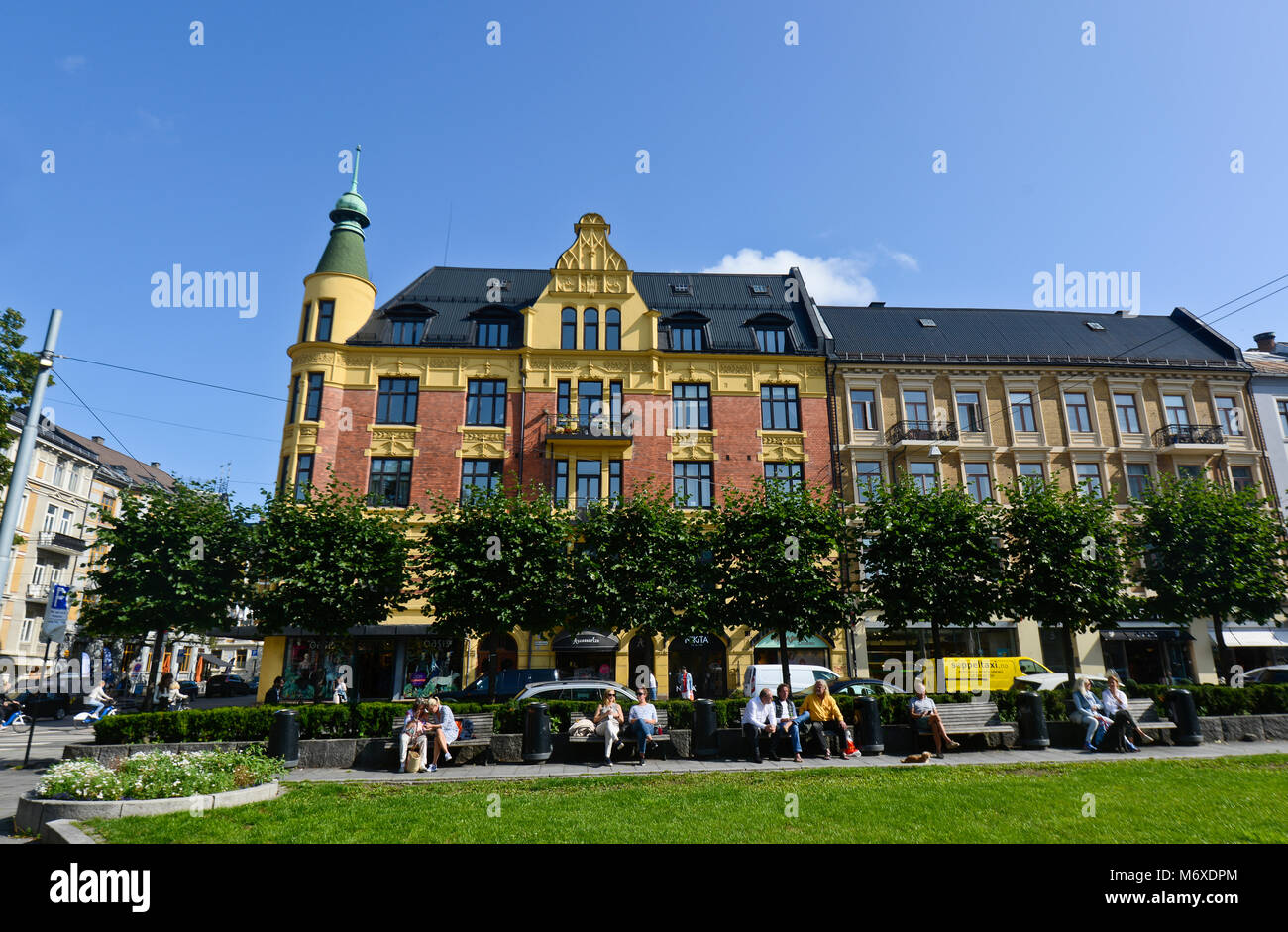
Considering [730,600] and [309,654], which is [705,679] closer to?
[730,600]

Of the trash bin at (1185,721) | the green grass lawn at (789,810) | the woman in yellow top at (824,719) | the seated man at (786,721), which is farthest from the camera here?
the trash bin at (1185,721)

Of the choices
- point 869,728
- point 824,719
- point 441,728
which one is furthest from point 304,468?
point 869,728

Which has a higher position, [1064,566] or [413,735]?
[1064,566]

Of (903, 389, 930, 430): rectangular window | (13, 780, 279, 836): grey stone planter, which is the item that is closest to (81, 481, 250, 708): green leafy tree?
(13, 780, 279, 836): grey stone planter

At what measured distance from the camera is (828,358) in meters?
33.1

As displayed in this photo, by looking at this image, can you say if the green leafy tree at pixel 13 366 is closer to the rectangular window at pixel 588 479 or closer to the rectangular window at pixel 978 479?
the rectangular window at pixel 588 479

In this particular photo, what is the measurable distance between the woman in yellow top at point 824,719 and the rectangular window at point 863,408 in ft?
63.3

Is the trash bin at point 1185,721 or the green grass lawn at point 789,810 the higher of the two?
the trash bin at point 1185,721

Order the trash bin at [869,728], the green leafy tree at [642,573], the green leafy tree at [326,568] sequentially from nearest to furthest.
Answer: the trash bin at [869,728] < the green leafy tree at [326,568] < the green leafy tree at [642,573]

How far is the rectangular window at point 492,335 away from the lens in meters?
33.3

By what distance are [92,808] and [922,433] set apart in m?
30.5

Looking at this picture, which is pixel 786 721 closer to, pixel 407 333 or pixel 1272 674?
pixel 1272 674

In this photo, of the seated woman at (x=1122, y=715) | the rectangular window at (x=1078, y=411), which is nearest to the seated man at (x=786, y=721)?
the seated woman at (x=1122, y=715)

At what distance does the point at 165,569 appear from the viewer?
2206 cm
